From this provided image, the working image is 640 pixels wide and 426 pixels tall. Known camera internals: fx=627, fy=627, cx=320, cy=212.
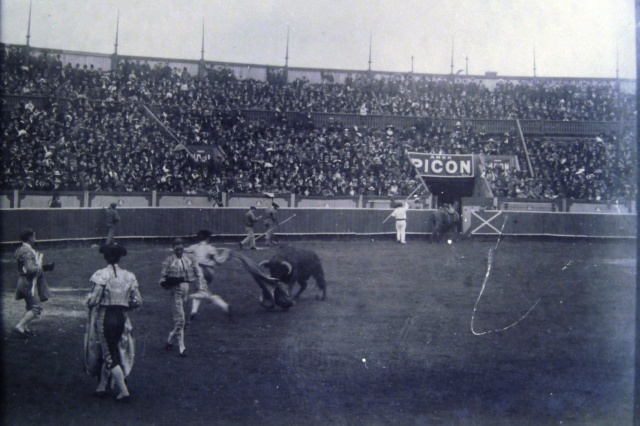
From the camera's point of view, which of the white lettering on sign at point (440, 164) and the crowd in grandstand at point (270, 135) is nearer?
the crowd in grandstand at point (270, 135)

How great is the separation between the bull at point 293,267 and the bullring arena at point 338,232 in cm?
56

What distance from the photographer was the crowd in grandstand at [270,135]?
22.6 m

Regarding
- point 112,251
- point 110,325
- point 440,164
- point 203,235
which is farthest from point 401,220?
point 110,325

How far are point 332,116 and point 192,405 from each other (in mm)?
25927

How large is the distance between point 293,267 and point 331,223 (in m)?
12.6

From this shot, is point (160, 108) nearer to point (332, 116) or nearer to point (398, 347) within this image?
point (332, 116)

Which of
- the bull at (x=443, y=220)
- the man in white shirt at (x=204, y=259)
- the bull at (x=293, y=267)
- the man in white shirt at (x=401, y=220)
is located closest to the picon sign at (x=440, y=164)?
the bull at (x=443, y=220)

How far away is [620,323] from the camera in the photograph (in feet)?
37.4

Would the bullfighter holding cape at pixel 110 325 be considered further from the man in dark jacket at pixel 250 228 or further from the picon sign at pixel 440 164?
the picon sign at pixel 440 164

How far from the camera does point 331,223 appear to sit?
24.7 metres

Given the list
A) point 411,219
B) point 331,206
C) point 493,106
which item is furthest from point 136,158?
point 493,106

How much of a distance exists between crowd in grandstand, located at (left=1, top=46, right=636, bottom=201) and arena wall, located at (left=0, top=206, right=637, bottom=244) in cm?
154

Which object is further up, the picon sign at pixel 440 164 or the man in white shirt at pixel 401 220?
the picon sign at pixel 440 164

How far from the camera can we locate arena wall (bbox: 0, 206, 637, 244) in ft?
64.7
